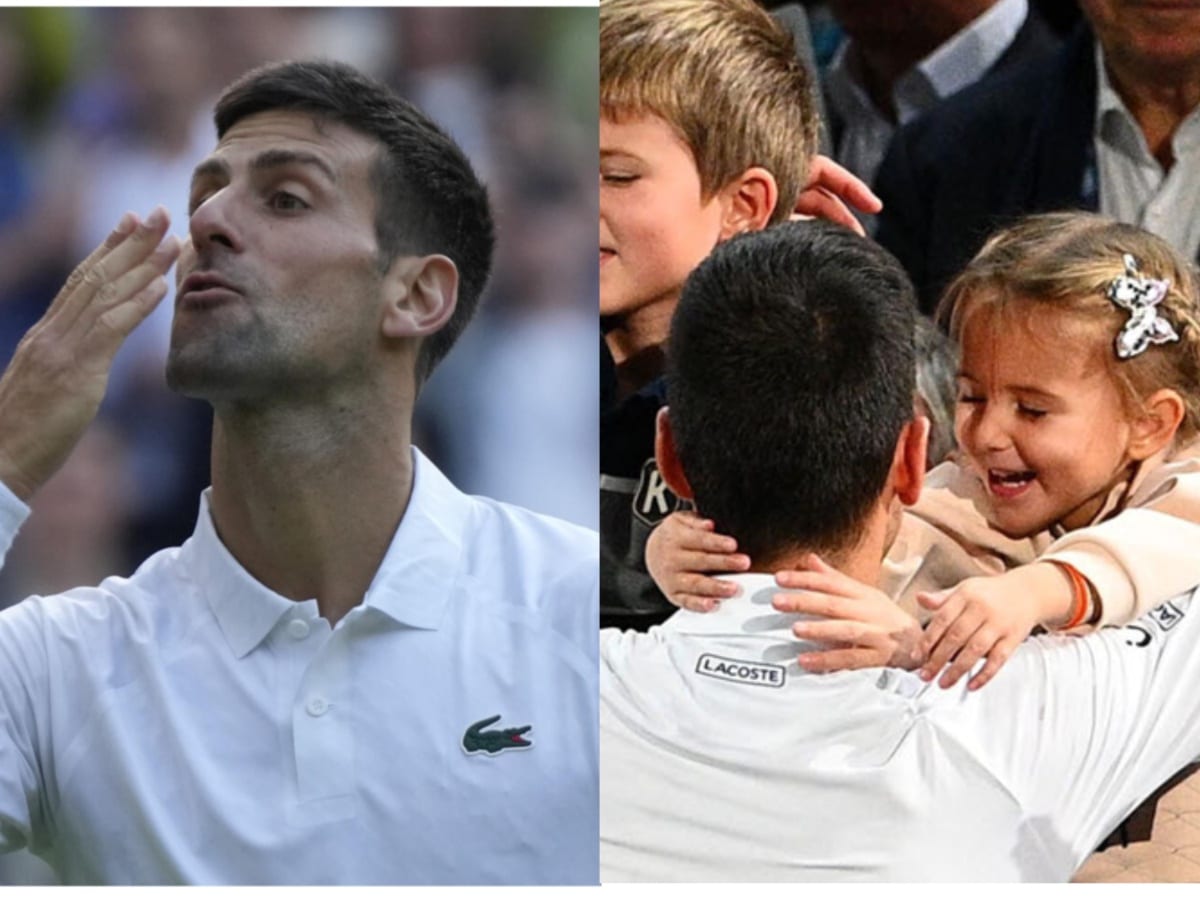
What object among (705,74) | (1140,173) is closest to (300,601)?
(705,74)

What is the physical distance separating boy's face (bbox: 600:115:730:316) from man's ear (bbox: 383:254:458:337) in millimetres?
277

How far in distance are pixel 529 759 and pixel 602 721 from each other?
0.14 meters

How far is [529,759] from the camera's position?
2725 millimetres

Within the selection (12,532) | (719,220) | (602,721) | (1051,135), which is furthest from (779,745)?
(12,532)

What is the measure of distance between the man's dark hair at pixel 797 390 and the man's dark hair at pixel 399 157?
17.6 inches

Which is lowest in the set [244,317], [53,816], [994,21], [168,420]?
[53,816]

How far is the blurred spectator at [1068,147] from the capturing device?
2705mm

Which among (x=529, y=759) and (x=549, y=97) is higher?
(x=549, y=97)

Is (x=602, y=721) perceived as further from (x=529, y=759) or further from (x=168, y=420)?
(x=168, y=420)

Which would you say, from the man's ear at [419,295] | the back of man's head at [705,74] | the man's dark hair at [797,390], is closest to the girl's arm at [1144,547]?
the man's dark hair at [797,390]

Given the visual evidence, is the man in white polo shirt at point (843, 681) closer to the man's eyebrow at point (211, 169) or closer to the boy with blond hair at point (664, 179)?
the boy with blond hair at point (664, 179)

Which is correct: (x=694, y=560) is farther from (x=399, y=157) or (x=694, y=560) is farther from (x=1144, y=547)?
(x=399, y=157)

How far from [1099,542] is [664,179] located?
0.95 m

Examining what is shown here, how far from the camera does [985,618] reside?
263 cm
